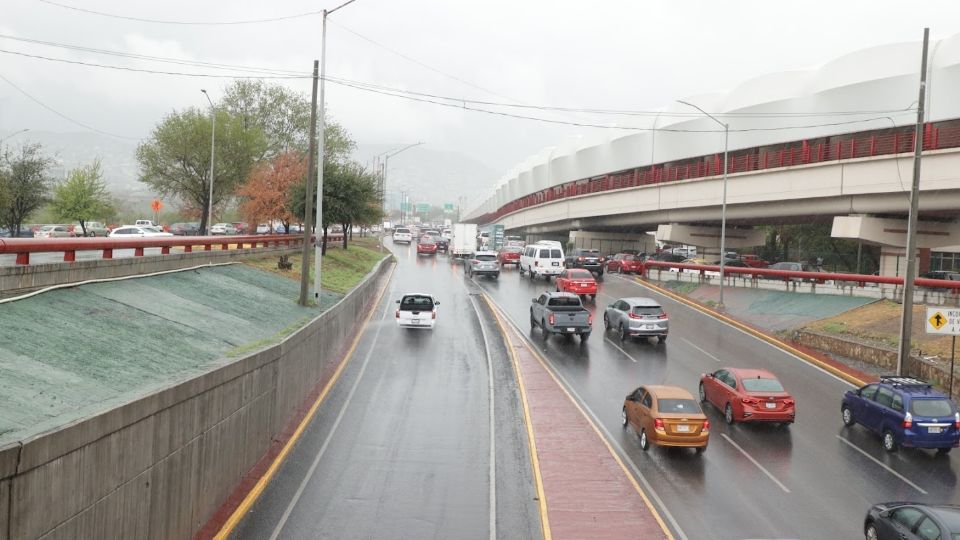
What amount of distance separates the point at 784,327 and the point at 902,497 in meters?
19.1

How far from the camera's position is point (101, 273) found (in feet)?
66.3

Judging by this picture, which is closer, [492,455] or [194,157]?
[492,455]

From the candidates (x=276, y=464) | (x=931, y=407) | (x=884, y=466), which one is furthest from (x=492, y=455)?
(x=931, y=407)

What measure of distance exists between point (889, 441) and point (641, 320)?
42.9ft

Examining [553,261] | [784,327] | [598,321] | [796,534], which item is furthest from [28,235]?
[796,534]

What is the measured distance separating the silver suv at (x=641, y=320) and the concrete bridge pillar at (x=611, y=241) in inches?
2117

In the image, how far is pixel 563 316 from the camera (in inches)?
1240

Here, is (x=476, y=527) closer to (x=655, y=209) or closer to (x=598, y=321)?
(x=598, y=321)

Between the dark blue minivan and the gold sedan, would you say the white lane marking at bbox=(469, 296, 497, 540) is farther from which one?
the dark blue minivan

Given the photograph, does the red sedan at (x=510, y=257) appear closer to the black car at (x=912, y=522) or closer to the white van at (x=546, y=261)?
the white van at (x=546, y=261)

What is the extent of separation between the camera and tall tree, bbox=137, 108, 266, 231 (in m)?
66.9

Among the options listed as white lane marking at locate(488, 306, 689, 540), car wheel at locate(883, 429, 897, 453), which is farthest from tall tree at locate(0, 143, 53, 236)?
car wheel at locate(883, 429, 897, 453)

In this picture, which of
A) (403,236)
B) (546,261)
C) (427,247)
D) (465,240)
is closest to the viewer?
(546,261)

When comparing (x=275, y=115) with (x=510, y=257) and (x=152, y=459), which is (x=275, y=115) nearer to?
(x=510, y=257)
